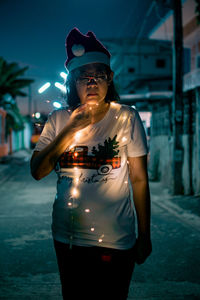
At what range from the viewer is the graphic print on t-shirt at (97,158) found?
71.9 inches

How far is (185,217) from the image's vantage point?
7.20 meters

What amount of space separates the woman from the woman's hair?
0.10 metres

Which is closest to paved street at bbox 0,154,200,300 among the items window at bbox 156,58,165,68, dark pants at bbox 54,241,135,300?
dark pants at bbox 54,241,135,300

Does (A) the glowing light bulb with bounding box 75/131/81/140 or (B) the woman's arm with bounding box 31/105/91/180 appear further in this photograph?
(A) the glowing light bulb with bounding box 75/131/81/140

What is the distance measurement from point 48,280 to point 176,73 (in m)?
7.65

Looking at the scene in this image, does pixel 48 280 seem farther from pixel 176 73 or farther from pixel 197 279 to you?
pixel 176 73

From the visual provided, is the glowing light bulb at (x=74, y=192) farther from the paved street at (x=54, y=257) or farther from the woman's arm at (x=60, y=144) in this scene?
the paved street at (x=54, y=257)

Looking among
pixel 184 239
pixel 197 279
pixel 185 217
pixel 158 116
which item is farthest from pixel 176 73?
pixel 197 279

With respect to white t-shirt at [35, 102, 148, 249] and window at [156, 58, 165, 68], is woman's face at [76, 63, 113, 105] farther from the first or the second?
window at [156, 58, 165, 68]

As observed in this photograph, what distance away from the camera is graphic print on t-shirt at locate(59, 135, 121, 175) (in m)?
1.83

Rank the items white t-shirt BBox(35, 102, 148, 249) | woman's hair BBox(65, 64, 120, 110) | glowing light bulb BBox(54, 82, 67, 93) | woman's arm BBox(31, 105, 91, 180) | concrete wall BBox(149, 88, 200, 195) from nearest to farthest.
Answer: woman's arm BBox(31, 105, 91, 180), white t-shirt BBox(35, 102, 148, 249), woman's hair BBox(65, 64, 120, 110), glowing light bulb BBox(54, 82, 67, 93), concrete wall BBox(149, 88, 200, 195)

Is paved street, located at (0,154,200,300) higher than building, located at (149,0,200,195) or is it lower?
lower

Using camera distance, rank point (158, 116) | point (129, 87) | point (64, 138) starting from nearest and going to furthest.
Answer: point (64, 138)
point (158, 116)
point (129, 87)

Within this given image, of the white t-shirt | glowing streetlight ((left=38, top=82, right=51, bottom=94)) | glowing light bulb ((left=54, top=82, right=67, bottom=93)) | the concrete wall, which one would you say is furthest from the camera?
the concrete wall
